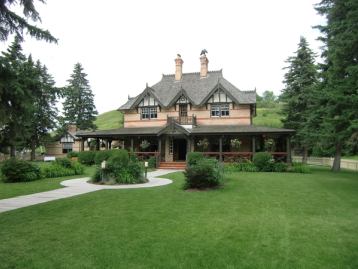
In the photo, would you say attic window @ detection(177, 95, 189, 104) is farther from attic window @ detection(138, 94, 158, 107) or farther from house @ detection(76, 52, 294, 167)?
attic window @ detection(138, 94, 158, 107)

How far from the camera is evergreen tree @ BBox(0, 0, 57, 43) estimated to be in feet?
26.7

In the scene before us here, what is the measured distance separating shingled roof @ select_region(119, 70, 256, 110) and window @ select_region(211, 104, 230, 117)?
126cm

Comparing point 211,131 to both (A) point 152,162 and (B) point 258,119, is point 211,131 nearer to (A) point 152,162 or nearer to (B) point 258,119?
(A) point 152,162

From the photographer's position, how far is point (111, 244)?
18.7 ft

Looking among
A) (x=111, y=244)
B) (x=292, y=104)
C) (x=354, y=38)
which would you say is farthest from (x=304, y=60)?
(x=111, y=244)

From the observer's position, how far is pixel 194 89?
32.9 meters

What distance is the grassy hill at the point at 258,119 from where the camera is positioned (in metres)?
74.2

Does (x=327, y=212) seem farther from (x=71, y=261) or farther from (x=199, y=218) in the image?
(x=71, y=261)

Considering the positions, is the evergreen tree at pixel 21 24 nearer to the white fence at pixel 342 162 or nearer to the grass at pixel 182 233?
the grass at pixel 182 233

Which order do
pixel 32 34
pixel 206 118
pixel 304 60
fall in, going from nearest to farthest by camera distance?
pixel 32 34, pixel 206 118, pixel 304 60

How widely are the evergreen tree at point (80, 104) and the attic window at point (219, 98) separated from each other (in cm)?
2546

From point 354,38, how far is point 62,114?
43.5 metres

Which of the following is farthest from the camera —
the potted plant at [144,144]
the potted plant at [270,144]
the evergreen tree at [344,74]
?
the potted plant at [144,144]

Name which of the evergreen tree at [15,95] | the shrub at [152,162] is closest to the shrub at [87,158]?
the shrub at [152,162]
